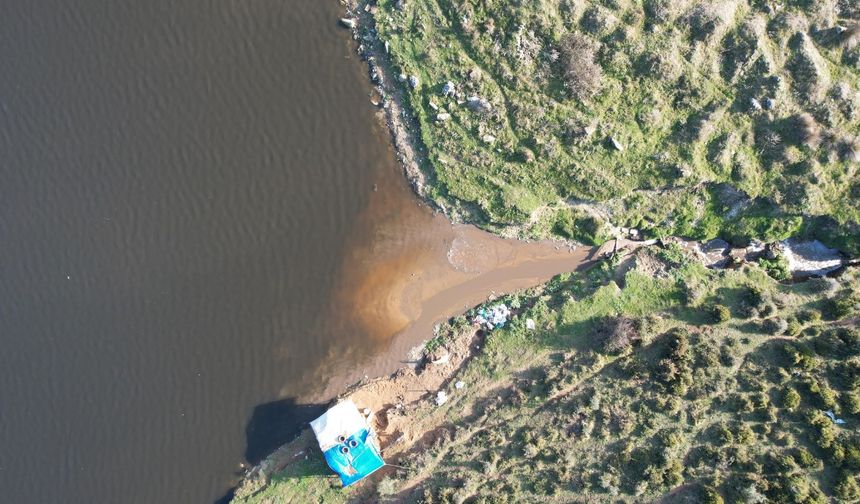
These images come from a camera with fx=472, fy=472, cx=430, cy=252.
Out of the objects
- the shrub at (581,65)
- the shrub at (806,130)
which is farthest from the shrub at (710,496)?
the shrub at (581,65)

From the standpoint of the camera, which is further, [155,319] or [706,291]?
[155,319]

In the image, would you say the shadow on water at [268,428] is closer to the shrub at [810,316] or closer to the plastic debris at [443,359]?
the plastic debris at [443,359]

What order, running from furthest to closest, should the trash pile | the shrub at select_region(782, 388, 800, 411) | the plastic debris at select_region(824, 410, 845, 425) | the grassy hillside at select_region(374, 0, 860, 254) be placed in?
the trash pile
the grassy hillside at select_region(374, 0, 860, 254)
the plastic debris at select_region(824, 410, 845, 425)
the shrub at select_region(782, 388, 800, 411)

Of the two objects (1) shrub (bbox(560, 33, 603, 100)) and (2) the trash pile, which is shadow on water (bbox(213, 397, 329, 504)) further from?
(1) shrub (bbox(560, 33, 603, 100))

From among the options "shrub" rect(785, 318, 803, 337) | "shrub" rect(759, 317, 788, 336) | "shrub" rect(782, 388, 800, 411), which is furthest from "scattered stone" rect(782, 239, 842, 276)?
"shrub" rect(782, 388, 800, 411)

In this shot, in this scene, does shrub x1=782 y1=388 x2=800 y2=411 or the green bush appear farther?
shrub x1=782 y1=388 x2=800 y2=411

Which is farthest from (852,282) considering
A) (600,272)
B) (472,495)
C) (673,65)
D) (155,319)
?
(155,319)

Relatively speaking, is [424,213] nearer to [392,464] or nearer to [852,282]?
[392,464]

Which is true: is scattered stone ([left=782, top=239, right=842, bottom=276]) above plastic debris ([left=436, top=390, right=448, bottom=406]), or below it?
below
